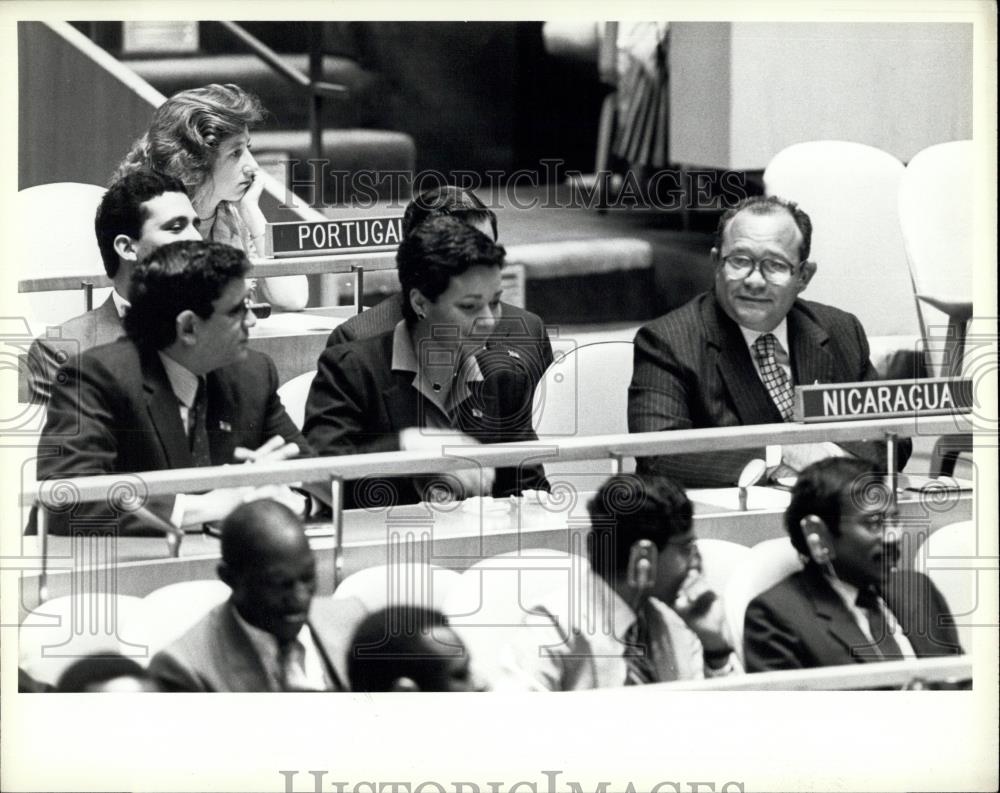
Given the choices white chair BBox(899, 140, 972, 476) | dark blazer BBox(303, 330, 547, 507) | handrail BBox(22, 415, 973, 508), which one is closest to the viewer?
handrail BBox(22, 415, 973, 508)

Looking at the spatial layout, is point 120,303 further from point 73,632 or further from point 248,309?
point 73,632

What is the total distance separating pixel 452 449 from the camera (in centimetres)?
339

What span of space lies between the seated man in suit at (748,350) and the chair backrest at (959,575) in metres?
0.15

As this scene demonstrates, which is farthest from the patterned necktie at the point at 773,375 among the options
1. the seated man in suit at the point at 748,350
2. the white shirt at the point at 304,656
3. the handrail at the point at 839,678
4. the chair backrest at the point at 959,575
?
the white shirt at the point at 304,656

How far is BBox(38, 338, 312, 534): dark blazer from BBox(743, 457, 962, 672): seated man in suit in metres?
0.81

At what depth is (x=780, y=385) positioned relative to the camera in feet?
11.5

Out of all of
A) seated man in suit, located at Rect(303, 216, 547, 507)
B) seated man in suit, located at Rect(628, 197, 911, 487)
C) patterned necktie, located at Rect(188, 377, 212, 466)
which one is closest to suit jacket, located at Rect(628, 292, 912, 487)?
seated man in suit, located at Rect(628, 197, 911, 487)

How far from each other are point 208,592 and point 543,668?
56 cm

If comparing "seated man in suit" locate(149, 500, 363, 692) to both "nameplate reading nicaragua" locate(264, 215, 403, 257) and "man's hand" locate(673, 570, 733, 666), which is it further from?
"man's hand" locate(673, 570, 733, 666)

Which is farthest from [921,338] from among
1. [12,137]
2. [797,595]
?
[12,137]

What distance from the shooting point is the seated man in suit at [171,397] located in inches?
131

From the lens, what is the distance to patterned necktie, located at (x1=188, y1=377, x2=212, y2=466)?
11.0ft

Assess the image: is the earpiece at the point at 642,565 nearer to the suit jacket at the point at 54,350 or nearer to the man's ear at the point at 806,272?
the man's ear at the point at 806,272

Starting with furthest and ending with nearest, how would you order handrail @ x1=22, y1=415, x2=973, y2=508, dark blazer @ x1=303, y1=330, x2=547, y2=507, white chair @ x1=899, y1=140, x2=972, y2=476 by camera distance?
white chair @ x1=899, y1=140, x2=972, y2=476 → dark blazer @ x1=303, y1=330, x2=547, y2=507 → handrail @ x1=22, y1=415, x2=973, y2=508
